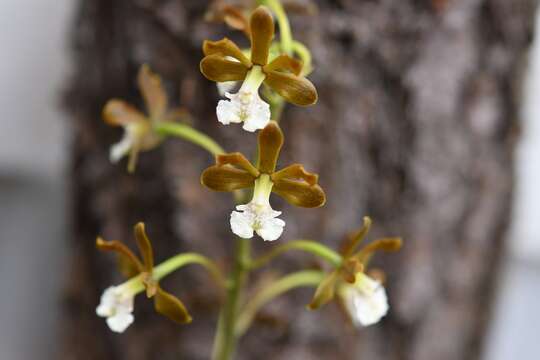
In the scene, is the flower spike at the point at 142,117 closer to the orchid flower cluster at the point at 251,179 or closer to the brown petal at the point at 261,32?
the orchid flower cluster at the point at 251,179

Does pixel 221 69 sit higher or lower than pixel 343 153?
lower

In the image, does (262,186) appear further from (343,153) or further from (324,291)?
(343,153)

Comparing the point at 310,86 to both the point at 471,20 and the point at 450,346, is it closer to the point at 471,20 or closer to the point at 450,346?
the point at 471,20

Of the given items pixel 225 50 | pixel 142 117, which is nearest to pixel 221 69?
pixel 225 50

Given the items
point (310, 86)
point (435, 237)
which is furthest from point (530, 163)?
point (310, 86)

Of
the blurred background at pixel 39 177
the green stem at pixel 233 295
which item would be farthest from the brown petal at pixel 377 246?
the blurred background at pixel 39 177

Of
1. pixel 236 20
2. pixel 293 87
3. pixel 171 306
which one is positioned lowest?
pixel 171 306
